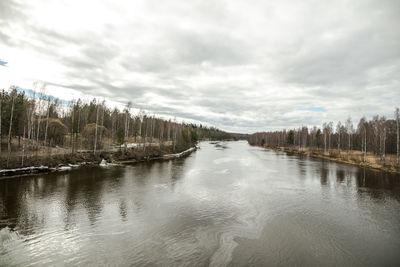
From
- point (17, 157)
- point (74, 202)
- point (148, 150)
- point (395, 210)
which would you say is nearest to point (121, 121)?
point (148, 150)

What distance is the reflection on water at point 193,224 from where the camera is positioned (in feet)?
28.6

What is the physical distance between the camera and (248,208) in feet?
49.2

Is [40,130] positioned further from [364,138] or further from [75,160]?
[364,138]

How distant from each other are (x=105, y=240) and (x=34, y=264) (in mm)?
2660

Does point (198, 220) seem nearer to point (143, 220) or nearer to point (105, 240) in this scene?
point (143, 220)

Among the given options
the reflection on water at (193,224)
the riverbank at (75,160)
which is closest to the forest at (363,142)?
the reflection on water at (193,224)

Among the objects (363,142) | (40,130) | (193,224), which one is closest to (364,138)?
(363,142)

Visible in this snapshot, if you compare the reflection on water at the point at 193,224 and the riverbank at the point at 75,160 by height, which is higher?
the riverbank at the point at 75,160

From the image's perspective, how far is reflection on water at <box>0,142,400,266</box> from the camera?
8719 mm

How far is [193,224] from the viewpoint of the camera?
39.2ft

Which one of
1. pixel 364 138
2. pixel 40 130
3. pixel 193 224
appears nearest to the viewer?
pixel 193 224

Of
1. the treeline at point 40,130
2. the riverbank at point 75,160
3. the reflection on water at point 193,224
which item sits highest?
the treeline at point 40,130

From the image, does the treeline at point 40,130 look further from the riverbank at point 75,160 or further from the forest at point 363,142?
the forest at point 363,142

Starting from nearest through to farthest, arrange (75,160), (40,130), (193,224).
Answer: (193,224) → (75,160) → (40,130)
